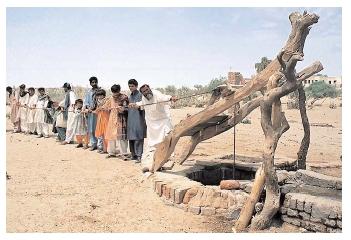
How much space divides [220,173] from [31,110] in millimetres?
9296

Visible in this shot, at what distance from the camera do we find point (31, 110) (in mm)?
14898

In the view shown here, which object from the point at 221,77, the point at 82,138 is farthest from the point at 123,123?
the point at 221,77

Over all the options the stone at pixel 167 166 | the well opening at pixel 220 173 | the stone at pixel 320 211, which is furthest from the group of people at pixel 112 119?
the stone at pixel 320 211

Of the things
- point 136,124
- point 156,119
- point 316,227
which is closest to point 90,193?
point 156,119

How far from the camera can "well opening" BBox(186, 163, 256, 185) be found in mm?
7641

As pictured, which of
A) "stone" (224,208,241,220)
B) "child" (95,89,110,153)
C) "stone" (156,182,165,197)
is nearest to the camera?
"stone" (224,208,241,220)

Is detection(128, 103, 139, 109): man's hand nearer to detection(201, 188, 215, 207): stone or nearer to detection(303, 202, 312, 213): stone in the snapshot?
detection(201, 188, 215, 207): stone

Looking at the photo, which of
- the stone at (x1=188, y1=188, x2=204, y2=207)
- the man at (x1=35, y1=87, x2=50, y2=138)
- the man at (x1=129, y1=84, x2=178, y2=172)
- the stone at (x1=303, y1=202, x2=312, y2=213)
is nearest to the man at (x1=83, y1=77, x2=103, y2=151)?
the man at (x1=129, y1=84, x2=178, y2=172)

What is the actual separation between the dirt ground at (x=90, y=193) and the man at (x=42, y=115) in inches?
73.7

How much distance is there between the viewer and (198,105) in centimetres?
2538

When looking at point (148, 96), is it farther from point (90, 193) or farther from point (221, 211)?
point (221, 211)

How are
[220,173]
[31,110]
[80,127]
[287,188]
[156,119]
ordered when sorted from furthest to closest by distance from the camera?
[31,110], [80,127], [156,119], [220,173], [287,188]

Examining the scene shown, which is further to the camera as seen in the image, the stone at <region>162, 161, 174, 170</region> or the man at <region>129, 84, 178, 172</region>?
the man at <region>129, 84, 178, 172</region>
